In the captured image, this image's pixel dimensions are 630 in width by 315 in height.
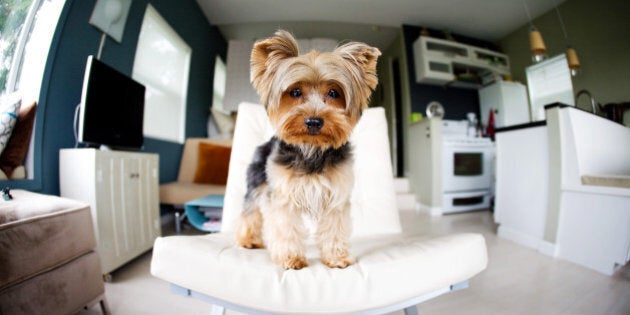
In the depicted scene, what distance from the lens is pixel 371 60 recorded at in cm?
90

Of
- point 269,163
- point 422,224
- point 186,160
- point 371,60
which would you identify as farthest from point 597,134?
point 186,160

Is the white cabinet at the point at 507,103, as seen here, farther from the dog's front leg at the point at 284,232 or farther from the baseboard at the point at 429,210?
the dog's front leg at the point at 284,232

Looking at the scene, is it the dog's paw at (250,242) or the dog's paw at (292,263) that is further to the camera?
the dog's paw at (250,242)

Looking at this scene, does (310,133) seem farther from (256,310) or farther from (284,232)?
(256,310)

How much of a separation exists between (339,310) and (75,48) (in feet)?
7.69

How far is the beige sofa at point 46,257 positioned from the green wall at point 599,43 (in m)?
3.62

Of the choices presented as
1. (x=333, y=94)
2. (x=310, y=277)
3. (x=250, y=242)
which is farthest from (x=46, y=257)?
(x=333, y=94)

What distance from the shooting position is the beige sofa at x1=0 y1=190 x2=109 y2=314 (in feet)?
2.70

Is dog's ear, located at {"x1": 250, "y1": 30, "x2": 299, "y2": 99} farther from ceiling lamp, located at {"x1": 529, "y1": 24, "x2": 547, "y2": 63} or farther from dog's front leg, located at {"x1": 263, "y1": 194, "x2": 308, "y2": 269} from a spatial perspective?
ceiling lamp, located at {"x1": 529, "y1": 24, "x2": 547, "y2": 63}

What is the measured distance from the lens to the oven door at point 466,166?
374 cm

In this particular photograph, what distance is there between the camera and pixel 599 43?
64.6 inches

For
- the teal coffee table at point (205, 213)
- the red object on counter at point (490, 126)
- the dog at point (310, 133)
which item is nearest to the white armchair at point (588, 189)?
the red object on counter at point (490, 126)

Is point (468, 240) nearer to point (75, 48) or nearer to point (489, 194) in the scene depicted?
point (75, 48)

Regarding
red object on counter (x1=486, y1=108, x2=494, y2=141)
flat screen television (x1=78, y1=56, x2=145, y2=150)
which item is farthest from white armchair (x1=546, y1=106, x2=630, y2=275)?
flat screen television (x1=78, y1=56, x2=145, y2=150)
